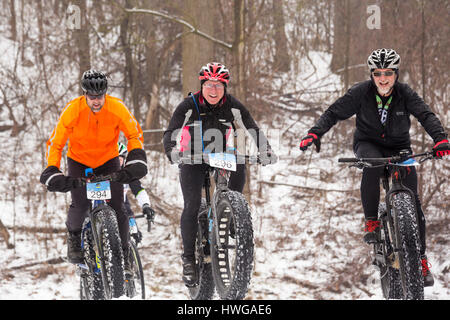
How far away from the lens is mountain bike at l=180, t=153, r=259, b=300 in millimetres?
5234

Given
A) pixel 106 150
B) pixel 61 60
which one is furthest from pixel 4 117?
pixel 106 150

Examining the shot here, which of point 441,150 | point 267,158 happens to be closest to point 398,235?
point 441,150

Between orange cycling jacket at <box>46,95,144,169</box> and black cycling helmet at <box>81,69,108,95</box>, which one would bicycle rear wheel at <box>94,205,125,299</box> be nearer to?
orange cycling jacket at <box>46,95,144,169</box>

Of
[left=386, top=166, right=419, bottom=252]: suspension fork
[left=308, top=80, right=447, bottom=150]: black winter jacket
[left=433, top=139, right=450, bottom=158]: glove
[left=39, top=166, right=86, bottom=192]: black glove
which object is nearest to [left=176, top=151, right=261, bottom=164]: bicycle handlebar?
[left=308, top=80, right=447, bottom=150]: black winter jacket

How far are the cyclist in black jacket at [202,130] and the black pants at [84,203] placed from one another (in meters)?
0.59

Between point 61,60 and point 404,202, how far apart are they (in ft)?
32.7

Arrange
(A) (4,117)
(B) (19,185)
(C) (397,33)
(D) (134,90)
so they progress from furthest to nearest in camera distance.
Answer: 1. (A) (4,117)
2. (D) (134,90)
3. (B) (19,185)
4. (C) (397,33)

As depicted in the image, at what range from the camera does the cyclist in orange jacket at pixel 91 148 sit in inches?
219

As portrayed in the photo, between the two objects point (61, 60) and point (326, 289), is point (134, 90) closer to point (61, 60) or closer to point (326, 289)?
point (61, 60)

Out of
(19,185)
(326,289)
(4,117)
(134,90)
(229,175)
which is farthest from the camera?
(4,117)

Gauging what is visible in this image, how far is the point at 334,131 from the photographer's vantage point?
44.9 ft

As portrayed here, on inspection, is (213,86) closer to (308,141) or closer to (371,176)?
(308,141)

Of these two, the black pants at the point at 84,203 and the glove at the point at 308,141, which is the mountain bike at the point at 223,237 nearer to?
the glove at the point at 308,141

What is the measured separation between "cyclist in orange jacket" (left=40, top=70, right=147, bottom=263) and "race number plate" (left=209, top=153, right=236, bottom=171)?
638 millimetres
